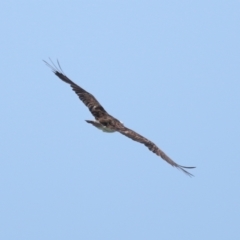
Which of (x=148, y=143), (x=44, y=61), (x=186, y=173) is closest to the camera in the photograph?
(x=186, y=173)

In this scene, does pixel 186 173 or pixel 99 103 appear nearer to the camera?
pixel 186 173

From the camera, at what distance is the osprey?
19.9 meters

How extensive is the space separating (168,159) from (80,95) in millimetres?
3564

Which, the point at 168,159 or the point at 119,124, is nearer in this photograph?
the point at 168,159

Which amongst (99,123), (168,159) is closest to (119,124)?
(99,123)

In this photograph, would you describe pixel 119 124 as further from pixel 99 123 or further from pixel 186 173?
pixel 186 173

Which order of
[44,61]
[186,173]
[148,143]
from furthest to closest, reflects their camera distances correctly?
[44,61] → [148,143] → [186,173]

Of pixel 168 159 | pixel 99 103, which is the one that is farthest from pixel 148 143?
pixel 99 103

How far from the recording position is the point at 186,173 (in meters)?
18.6

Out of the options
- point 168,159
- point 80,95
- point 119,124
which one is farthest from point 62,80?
point 168,159

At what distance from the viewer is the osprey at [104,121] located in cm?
1988

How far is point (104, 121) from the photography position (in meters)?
21.0

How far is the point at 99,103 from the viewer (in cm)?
2192

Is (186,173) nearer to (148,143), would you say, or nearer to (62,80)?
(148,143)
